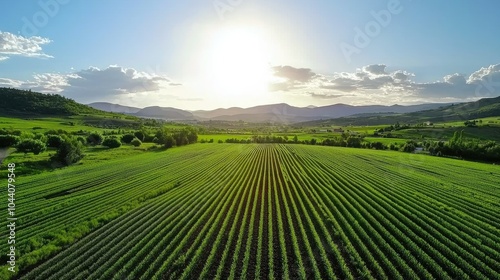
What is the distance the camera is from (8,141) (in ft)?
203

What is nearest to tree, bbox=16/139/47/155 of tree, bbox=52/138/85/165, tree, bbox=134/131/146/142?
tree, bbox=52/138/85/165

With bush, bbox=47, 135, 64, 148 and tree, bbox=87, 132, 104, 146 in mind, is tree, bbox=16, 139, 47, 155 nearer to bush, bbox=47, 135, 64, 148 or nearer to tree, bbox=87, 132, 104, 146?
bush, bbox=47, 135, 64, 148

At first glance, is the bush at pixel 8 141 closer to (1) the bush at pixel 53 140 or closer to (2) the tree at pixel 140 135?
(1) the bush at pixel 53 140

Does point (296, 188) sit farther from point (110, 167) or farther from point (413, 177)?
point (110, 167)

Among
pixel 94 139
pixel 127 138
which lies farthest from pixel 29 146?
pixel 127 138

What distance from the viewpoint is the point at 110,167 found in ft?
187

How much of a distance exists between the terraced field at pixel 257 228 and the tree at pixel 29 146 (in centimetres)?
1613

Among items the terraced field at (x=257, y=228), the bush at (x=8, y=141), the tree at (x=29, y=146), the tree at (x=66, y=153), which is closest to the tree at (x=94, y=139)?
the bush at (x=8, y=141)

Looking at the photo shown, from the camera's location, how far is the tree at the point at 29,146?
2267 inches

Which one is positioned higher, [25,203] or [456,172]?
[25,203]

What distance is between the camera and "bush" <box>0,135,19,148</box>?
61.2 metres

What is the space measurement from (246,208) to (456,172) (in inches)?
1842

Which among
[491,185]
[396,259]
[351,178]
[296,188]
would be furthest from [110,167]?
[491,185]

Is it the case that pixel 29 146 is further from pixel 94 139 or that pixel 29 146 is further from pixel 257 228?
pixel 257 228
